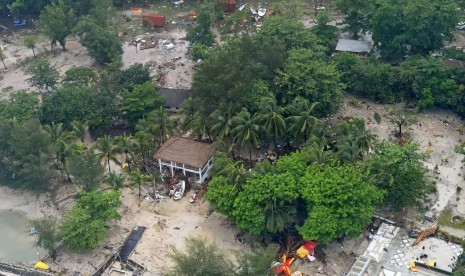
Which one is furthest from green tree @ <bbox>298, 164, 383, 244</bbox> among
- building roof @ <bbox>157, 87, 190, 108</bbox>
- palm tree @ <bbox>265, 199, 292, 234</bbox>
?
building roof @ <bbox>157, 87, 190, 108</bbox>

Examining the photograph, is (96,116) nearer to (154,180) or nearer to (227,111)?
(154,180)

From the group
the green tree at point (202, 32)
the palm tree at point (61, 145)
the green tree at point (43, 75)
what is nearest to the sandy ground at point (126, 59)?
the green tree at point (202, 32)

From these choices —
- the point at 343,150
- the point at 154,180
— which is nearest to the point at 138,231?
the point at 154,180

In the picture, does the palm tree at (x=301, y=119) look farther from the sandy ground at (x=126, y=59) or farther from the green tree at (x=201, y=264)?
the sandy ground at (x=126, y=59)

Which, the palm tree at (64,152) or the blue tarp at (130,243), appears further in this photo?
the palm tree at (64,152)

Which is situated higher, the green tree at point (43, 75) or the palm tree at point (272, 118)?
the palm tree at point (272, 118)

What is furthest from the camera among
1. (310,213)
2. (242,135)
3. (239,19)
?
(239,19)
